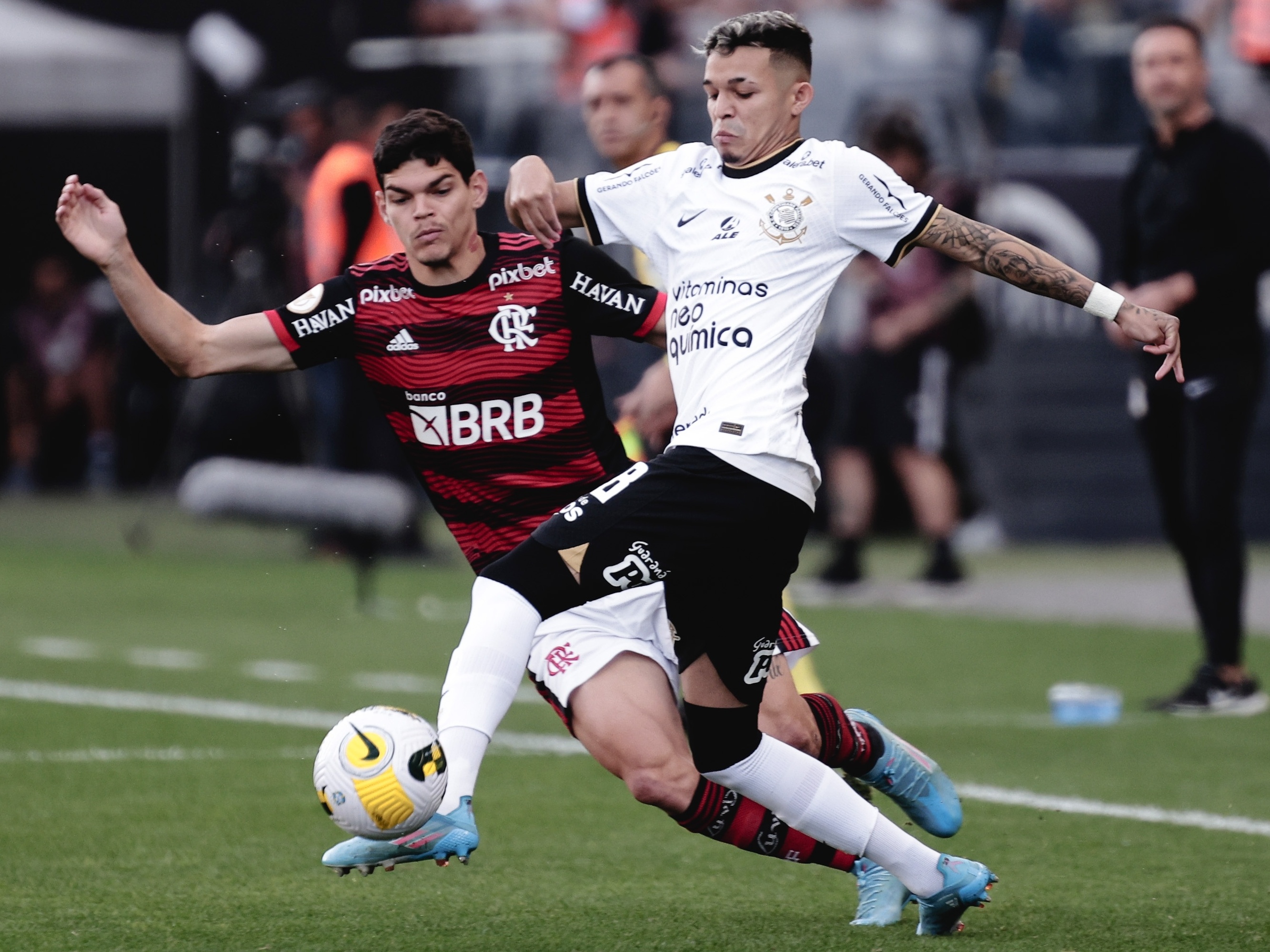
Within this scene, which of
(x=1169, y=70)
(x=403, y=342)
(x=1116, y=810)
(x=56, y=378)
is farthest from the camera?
(x=56, y=378)

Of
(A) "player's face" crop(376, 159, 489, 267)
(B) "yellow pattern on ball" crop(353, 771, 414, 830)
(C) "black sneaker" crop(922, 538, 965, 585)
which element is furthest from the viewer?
(C) "black sneaker" crop(922, 538, 965, 585)

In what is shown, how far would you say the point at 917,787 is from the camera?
5258 mm

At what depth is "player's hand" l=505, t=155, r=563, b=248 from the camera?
5.04 meters

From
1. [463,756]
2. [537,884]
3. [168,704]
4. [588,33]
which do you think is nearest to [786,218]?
[463,756]

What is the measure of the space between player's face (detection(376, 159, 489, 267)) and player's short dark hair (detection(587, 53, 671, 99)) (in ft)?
6.36

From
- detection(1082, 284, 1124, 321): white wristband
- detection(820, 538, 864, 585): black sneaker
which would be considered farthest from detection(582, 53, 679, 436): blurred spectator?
detection(820, 538, 864, 585): black sneaker

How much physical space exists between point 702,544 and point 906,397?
8.69 meters

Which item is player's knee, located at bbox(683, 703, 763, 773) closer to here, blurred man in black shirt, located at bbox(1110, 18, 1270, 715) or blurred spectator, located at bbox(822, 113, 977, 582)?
blurred man in black shirt, located at bbox(1110, 18, 1270, 715)

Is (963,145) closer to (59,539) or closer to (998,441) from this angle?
(998,441)

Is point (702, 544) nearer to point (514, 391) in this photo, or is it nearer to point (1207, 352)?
point (514, 391)

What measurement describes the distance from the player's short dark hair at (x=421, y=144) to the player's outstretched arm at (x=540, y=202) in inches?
5.9

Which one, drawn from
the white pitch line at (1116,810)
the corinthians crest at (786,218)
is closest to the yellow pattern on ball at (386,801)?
the corinthians crest at (786,218)

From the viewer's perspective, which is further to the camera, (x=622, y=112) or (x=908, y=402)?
(x=908, y=402)

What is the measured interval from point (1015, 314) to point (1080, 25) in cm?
220
